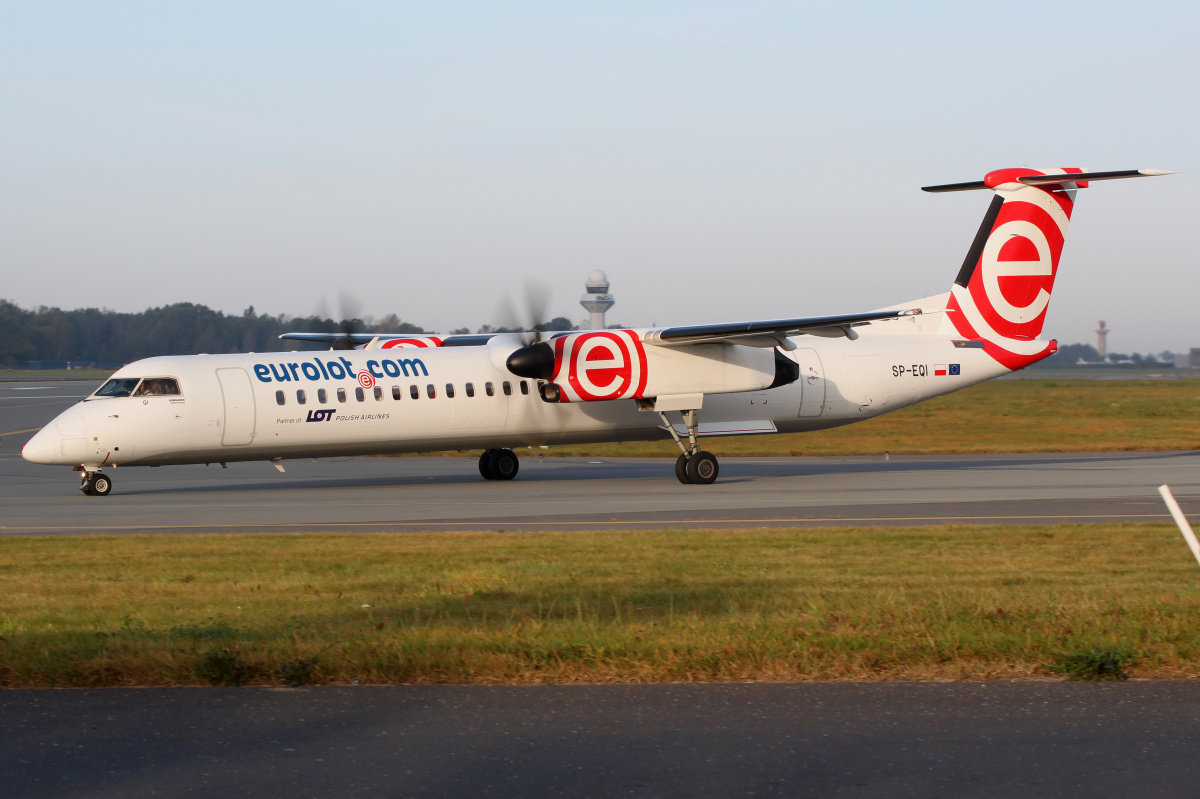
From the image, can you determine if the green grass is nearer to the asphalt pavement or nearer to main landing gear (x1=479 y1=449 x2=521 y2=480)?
the asphalt pavement

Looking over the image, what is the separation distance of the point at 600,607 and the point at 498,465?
15.8m

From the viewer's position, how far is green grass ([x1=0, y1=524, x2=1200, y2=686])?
677cm

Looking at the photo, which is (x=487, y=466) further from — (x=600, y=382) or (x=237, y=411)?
(x=237, y=411)

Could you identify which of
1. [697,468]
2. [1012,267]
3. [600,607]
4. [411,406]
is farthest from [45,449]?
[1012,267]

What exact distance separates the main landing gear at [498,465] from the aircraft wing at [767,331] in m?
4.36

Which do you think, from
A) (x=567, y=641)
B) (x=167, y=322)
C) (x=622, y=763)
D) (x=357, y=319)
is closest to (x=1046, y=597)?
(x=567, y=641)

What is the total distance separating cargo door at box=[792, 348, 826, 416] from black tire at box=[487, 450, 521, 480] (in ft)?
21.9

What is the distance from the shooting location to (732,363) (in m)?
23.2

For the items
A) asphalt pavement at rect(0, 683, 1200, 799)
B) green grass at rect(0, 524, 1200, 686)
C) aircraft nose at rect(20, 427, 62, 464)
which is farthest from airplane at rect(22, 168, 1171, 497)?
asphalt pavement at rect(0, 683, 1200, 799)

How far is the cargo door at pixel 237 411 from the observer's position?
20.5 metres

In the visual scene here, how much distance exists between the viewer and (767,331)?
2159cm

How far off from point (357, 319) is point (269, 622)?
21.2 metres

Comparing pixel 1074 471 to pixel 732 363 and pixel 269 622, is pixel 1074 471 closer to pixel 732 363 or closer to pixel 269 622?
pixel 732 363

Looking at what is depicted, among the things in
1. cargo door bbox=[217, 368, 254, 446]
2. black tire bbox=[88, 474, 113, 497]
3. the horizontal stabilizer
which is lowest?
black tire bbox=[88, 474, 113, 497]
